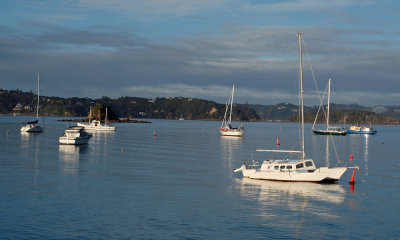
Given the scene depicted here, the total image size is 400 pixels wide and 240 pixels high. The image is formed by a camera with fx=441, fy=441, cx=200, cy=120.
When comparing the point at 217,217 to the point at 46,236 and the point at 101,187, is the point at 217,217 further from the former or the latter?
the point at 101,187

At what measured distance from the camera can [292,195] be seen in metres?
38.8

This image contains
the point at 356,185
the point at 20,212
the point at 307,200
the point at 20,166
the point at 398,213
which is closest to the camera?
the point at 20,212

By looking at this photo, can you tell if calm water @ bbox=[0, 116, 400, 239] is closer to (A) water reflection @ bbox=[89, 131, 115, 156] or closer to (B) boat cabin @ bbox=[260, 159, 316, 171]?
(B) boat cabin @ bbox=[260, 159, 316, 171]

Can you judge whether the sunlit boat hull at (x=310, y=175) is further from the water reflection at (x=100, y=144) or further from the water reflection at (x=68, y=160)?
the water reflection at (x=100, y=144)

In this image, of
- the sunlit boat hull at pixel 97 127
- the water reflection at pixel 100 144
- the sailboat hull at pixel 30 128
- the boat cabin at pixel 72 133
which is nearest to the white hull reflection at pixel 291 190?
the water reflection at pixel 100 144

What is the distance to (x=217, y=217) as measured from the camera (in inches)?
1197

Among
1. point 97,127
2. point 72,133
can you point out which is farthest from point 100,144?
point 97,127

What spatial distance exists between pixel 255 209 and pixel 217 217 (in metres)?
3.92

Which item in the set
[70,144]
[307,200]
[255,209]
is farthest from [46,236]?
[70,144]

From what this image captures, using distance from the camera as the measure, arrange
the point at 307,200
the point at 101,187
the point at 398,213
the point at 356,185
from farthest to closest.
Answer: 1. the point at 356,185
2. the point at 101,187
3. the point at 307,200
4. the point at 398,213

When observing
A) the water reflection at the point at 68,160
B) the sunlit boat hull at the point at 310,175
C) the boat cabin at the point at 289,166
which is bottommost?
the water reflection at the point at 68,160

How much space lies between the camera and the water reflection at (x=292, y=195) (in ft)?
109

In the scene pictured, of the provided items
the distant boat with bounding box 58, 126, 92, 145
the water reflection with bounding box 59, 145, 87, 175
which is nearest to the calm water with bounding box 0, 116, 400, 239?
the water reflection with bounding box 59, 145, 87, 175

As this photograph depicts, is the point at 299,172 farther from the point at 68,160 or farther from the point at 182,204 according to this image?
the point at 68,160
